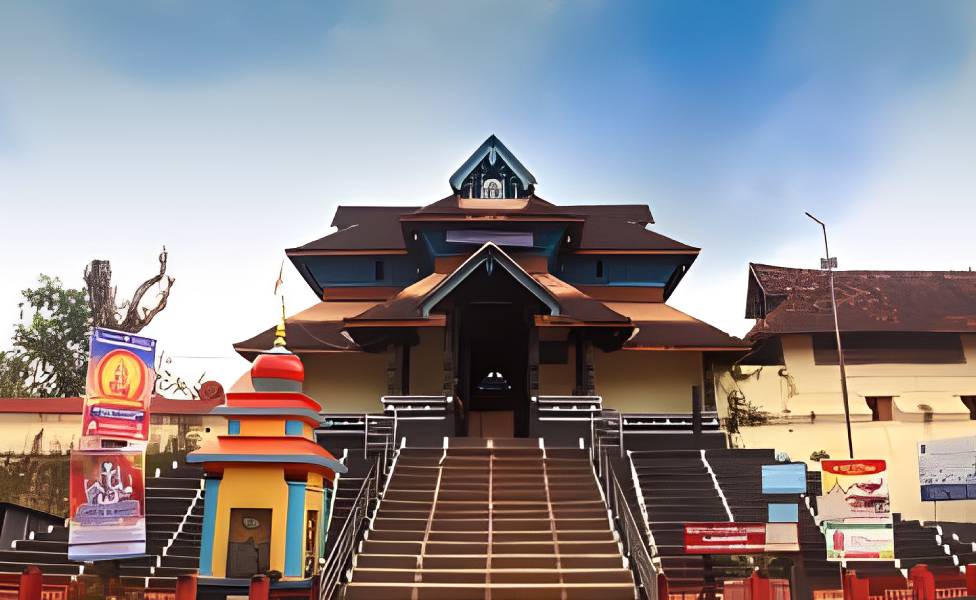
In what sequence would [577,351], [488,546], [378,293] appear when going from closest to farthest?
1. [488,546]
2. [577,351]
3. [378,293]

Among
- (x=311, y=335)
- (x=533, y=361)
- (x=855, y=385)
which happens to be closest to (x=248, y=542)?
(x=533, y=361)

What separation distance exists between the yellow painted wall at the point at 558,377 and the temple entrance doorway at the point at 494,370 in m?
0.54

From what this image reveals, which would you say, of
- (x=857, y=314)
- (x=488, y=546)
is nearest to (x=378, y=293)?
(x=488, y=546)

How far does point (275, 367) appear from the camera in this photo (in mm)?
14008

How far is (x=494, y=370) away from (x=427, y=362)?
10.9 feet

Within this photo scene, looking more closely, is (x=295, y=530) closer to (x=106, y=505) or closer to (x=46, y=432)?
(x=106, y=505)

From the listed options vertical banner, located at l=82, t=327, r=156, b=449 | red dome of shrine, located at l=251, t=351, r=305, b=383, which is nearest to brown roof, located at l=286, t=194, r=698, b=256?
red dome of shrine, located at l=251, t=351, r=305, b=383

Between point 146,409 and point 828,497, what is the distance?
9567mm

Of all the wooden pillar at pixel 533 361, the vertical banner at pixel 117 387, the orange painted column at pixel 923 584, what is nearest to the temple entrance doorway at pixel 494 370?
the wooden pillar at pixel 533 361

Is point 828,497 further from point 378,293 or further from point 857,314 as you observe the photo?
point 857,314

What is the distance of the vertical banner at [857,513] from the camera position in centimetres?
1331

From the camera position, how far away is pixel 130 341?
13398mm

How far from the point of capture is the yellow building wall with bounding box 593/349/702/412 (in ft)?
84.4

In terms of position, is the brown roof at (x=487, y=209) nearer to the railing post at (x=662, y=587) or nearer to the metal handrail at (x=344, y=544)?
the metal handrail at (x=344, y=544)
